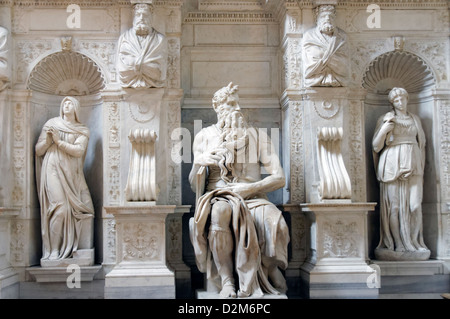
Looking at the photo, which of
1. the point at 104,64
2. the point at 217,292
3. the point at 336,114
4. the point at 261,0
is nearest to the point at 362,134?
the point at 336,114

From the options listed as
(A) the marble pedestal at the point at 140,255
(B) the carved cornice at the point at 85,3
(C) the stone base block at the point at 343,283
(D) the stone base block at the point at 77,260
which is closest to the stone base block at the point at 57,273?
(D) the stone base block at the point at 77,260

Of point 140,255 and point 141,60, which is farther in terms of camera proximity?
point 141,60

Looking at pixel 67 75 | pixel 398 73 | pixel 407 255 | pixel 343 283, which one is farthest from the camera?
pixel 398 73

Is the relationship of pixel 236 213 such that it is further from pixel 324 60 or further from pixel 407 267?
pixel 407 267

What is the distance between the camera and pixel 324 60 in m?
6.82

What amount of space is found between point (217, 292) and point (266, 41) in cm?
340

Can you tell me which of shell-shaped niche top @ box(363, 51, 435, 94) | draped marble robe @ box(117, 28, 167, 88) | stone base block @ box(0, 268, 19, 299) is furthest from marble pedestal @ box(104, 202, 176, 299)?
shell-shaped niche top @ box(363, 51, 435, 94)

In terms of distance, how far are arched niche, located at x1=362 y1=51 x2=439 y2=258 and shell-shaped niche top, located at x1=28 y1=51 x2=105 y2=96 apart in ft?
11.1

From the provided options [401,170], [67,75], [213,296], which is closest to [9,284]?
[213,296]

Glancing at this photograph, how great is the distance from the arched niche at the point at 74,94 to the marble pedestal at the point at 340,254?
104 inches

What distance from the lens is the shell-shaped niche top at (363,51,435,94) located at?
23.8ft

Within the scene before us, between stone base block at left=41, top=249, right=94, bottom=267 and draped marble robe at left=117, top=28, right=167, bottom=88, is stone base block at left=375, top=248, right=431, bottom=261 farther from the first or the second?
stone base block at left=41, top=249, right=94, bottom=267

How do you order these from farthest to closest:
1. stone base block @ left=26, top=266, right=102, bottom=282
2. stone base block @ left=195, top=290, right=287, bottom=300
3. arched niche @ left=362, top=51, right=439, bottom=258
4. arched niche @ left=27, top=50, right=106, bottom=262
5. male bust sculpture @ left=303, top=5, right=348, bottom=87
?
arched niche @ left=362, top=51, right=439, bottom=258 < arched niche @ left=27, top=50, right=106, bottom=262 < male bust sculpture @ left=303, top=5, right=348, bottom=87 < stone base block @ left=26, top=266, right=102, bottom=282 < stone base block @ left=195, top=290, right=287, bottom=300

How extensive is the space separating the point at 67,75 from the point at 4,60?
0.84 meters
